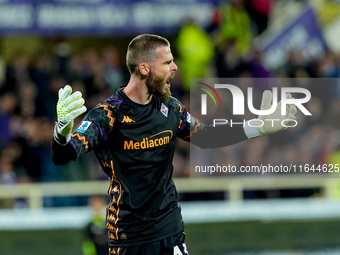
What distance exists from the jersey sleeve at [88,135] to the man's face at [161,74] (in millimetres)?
320

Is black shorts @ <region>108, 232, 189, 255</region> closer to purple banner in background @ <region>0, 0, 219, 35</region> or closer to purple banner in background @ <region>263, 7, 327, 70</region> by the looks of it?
purple banner in background @ <region>0, 0, 219, 35</region>

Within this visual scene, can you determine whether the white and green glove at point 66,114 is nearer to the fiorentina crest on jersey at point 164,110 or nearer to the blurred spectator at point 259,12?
the fiorentina crest on jersey at point 164,110

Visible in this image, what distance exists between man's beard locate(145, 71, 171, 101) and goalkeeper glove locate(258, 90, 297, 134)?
727 millimetres

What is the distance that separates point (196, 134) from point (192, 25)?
26.1 ft

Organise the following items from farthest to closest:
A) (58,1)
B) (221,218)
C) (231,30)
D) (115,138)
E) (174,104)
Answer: (231,30), (58,1), (221,218), (174,104), (115,138)

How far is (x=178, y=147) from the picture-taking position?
12562 mm

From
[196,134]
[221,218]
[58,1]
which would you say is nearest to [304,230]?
[221,218]

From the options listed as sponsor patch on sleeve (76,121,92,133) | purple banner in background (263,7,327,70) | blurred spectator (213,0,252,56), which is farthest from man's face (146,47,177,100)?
purple banner in background (263,7,327,70)

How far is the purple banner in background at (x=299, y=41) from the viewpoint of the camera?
14.9 metres

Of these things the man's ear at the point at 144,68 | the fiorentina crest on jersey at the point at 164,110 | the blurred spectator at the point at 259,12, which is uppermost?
the blurred spectator at the point at 259,12

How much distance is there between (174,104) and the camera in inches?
222

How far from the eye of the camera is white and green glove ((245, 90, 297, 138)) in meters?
5.48

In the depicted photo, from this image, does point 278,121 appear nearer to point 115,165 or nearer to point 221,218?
point 115,165

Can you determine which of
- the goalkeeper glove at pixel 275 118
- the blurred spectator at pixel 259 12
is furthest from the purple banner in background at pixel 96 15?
the goalkeeper glove at pixel 275 118
